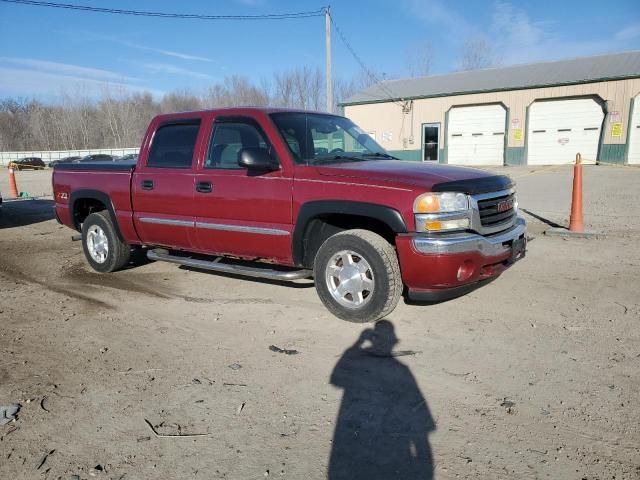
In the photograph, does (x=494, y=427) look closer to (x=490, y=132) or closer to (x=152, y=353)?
(x=152, y=353)

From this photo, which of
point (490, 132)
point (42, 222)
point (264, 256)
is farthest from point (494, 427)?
point (490, 132)

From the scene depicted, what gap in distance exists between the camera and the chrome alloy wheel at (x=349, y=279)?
4.23 meters

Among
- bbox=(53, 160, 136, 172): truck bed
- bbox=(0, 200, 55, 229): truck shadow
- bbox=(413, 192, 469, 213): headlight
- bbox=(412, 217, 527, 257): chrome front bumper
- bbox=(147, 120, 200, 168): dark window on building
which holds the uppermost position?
bbox=(147, 120, 200, 168): dark window on building

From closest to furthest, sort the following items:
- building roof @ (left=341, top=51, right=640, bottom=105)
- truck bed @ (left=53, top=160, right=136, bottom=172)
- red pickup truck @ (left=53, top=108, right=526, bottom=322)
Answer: red pickup truck @ (left=53, top=108, right=526, bottom=322), truck bed @ (left=53, top=160, right=136, bottom=172), building roof @ (left=341, top=51, right=640, bottom=105)

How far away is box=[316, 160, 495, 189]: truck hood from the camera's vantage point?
3975mm

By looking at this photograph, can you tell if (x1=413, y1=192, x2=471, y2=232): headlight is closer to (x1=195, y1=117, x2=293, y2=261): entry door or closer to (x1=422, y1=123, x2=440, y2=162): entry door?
(x1=195, y1=117, x2=293, y2=261): entry door

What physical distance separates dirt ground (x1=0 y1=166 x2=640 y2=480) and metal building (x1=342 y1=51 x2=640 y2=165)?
21.6 m

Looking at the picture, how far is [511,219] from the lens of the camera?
462 cm

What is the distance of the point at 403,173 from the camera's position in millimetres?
4117

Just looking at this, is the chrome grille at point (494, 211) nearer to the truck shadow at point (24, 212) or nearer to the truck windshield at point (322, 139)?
the truck windshield at point (322, 139)

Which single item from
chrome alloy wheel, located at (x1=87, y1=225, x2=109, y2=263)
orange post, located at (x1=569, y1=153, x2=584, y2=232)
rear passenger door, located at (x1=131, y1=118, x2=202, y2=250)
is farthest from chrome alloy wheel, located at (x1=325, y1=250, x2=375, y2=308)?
orange post, located at (x1=569, y1=153, x2=584, y2=232)

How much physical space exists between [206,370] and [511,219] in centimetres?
303

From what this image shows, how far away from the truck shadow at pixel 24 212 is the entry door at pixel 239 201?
7.38 meters

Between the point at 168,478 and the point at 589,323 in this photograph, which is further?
the point at 589,323
